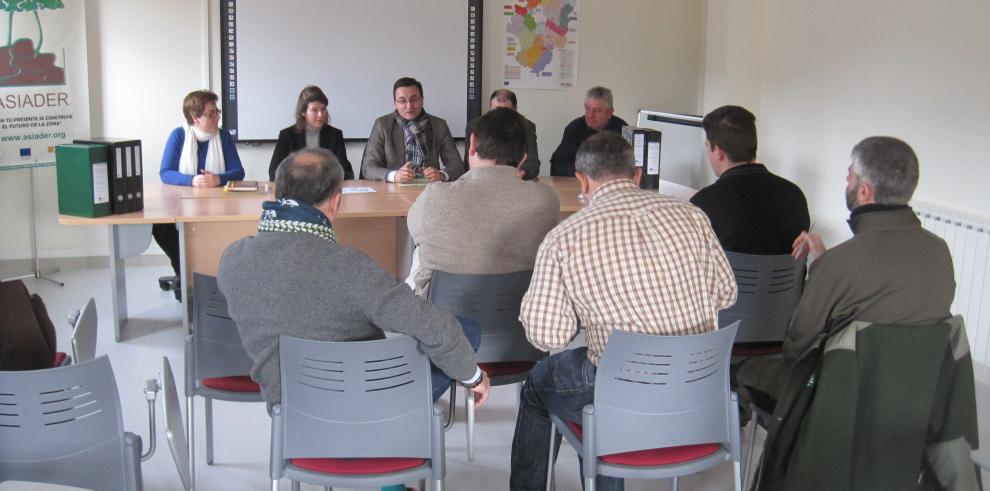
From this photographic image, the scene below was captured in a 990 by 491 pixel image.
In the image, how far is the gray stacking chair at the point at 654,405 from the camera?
2396mm

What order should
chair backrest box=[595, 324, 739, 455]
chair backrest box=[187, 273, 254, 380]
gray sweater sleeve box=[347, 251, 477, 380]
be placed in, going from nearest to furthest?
1. gray sweater sleeve box=[347, 251, 477, 380]
2. chair backrest box=[595, 324, 739, 455]
3. chair backrest box=[187, 273, 254, 380]

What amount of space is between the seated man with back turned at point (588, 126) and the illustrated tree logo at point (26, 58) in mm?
3127

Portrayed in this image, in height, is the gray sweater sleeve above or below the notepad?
below

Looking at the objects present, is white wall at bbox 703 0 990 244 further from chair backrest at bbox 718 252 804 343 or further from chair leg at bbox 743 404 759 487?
chair leg at bbox 743 404 759 487

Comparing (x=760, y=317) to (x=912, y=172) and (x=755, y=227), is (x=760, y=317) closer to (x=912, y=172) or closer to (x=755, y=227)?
(x=755, y=227)

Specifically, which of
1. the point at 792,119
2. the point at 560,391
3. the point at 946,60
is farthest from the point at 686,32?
the point at 560,391

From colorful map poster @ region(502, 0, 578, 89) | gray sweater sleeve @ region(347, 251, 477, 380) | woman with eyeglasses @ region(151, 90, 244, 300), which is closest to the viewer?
gray sweater sleeve @ region(347, 251, 477, 380)

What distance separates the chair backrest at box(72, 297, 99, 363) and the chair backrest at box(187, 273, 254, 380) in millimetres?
293

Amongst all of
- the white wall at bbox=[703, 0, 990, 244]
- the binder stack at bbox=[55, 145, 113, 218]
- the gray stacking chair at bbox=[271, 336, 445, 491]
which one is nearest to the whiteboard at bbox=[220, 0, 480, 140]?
the white wall at bbox=[703, 0, 990, 244]

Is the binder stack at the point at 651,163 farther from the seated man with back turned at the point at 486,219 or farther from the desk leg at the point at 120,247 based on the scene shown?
the desk leg at the point at 120,247

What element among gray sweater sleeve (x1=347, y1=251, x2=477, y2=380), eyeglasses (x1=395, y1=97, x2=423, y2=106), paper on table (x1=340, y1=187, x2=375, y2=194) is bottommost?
gray sweater sleeve (x1=347, y1=251, x2=477, y2=380)

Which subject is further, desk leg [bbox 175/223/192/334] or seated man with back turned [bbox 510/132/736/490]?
desk leg [bbox 175/223/192/334]

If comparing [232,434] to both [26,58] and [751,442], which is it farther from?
[26,58]

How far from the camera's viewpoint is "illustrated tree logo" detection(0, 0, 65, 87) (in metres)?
5.43
